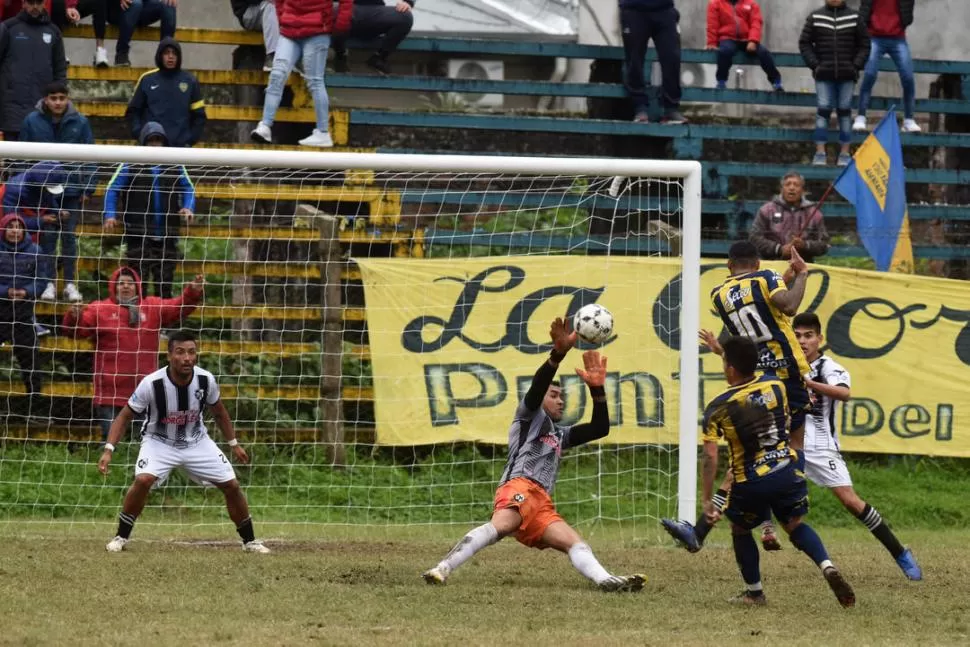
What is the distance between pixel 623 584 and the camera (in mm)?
8992

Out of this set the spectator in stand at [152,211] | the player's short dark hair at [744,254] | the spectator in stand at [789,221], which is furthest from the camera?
the spectator in stand at [789,221]

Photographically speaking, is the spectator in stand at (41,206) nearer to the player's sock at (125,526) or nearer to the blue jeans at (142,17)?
the blue jeans at (142,17)

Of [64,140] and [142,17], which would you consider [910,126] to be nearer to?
[142,17]

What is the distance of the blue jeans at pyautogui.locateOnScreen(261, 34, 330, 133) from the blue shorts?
8.84 meters

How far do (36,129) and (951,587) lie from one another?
942 cm

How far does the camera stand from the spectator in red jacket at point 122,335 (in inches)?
507

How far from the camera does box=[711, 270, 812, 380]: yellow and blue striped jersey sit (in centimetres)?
1002

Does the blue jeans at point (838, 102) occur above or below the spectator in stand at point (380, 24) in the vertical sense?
below

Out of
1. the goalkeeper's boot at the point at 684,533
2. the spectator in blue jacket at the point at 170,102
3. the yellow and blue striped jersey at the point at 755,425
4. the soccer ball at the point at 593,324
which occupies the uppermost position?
the spectator in blue jacket at the point at 170,102

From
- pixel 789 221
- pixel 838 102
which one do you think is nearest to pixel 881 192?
pixel 789 221

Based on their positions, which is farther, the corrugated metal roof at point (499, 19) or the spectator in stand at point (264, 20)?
the corrugated metal roof at point (499, 19)

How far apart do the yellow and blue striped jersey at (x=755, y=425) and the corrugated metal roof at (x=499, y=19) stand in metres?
15.7

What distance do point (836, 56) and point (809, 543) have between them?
394 inches

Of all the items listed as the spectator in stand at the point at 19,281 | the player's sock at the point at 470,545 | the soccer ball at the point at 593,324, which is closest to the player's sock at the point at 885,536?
the soccer ball at the point at 593,324
